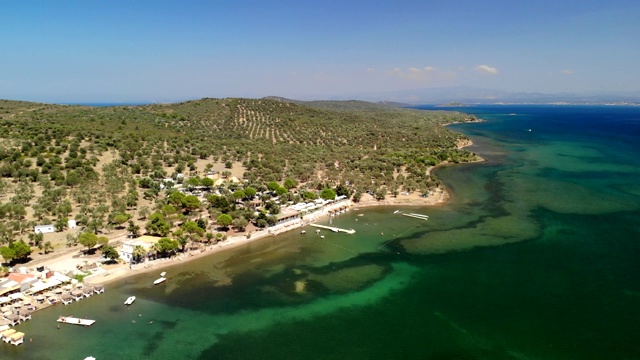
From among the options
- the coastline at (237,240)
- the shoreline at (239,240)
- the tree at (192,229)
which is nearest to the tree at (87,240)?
the coastline at (237,240)

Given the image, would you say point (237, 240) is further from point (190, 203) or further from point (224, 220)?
point (190, 203)

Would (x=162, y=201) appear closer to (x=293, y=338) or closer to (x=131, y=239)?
(x=131, y=239)

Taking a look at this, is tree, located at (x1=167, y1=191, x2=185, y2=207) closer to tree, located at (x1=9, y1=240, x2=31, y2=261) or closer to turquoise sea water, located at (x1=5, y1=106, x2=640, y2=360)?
turquoise sea water, located at (x1=5, y1=106, x2=640, y2=360)

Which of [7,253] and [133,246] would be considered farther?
[133,246]

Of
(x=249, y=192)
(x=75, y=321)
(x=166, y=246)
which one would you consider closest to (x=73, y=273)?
(x=75, y=321)

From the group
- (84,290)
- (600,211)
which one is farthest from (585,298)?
(84,290)

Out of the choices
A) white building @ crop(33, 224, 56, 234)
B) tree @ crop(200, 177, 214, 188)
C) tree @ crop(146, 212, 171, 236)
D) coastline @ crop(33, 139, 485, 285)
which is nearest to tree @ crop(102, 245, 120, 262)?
coastline @ crop(33, 139, 485, 285)

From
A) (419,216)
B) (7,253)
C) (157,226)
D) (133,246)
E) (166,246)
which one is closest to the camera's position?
(7,253)
